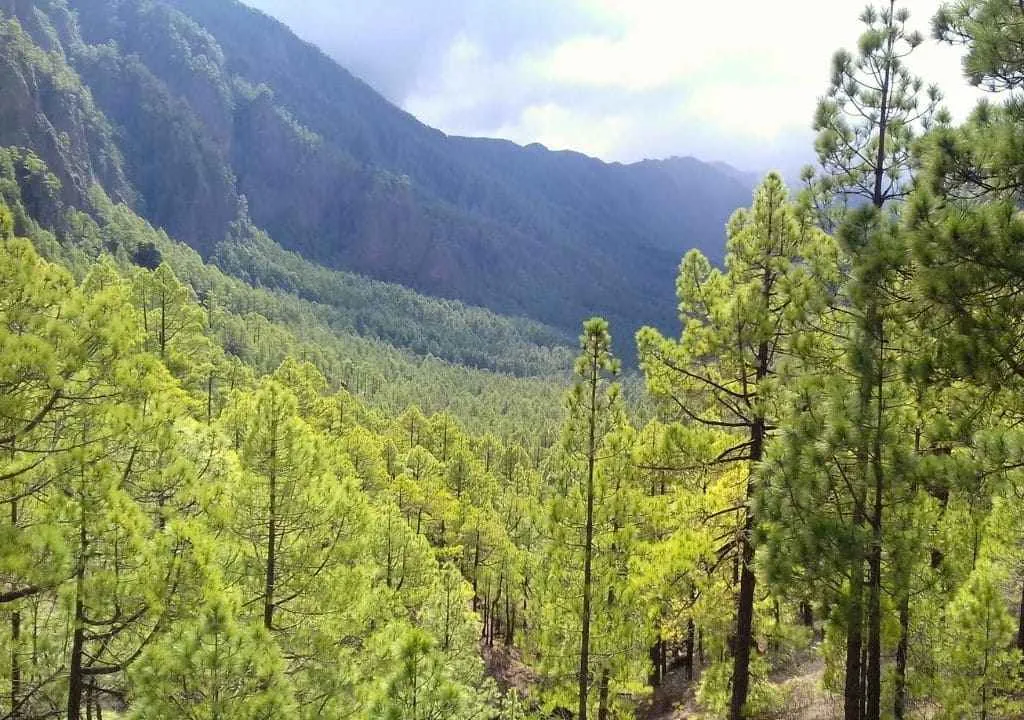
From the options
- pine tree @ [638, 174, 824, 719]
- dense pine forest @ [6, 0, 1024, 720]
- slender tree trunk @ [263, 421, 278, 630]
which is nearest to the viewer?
dense pine forest @ [6, 0, 1024, 720]

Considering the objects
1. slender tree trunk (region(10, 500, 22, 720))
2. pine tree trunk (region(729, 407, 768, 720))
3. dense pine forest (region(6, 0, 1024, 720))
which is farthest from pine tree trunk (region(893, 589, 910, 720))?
slender tree trunk (region(10, 500, 22, 720))

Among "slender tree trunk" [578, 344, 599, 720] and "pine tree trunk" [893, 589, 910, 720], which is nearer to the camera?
"pine tree trunk" [893, 589, 910, 720]

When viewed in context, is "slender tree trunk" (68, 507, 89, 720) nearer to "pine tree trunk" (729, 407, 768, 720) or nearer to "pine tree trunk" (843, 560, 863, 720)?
"pine tree trunk" (843, 560, 863, 720)

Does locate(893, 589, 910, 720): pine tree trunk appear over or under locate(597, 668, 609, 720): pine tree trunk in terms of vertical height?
over

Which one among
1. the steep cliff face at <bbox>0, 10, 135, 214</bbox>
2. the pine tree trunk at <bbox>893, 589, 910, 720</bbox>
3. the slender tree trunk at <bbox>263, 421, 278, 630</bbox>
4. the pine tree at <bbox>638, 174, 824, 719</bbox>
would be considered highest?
the steep cliff face at <bbox>0, 10, 135, 214</bbox>

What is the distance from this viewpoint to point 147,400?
27.0ft

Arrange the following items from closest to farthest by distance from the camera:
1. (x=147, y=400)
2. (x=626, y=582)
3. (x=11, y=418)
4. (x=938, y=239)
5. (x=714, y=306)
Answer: (x=938, y=239)
(x=11, y=418)
(x=147, y=400)
(x=714, y=306)
(x=626, y=582)

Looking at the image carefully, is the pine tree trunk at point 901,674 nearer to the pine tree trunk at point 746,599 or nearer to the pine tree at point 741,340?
the pine tree trunk at point 746,599

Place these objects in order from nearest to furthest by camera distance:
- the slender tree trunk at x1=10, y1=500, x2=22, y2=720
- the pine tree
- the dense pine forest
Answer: the dense pine forest
the slender tree trunk at x1=10, y1=500, x2=22, y2=720
the pine tree

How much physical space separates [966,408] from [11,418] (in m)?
10.1

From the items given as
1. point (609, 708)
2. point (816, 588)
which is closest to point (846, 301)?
point (816, 588)

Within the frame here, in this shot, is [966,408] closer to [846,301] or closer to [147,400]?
[846,301]

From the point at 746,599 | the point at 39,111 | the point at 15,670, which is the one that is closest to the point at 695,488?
the point at 746,599

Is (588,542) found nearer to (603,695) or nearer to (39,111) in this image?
(603,695)
